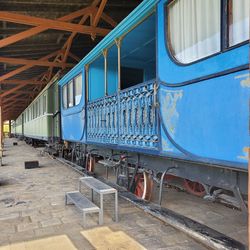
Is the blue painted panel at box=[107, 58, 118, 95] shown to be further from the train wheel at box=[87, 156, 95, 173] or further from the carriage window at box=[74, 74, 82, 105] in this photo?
the train wheel at box=[87, 156, 95, 173]

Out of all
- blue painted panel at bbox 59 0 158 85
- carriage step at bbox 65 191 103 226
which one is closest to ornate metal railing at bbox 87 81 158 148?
blue painted panel at bbox 59 0 158 85

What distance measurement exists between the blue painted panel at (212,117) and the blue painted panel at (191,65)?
89 millimetres

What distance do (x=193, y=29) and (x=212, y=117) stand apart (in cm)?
96

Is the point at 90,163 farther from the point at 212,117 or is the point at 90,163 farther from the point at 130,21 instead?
the point at 212,117

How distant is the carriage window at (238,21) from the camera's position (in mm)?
2379

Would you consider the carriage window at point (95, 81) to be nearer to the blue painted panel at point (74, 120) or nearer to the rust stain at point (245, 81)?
the blue painted panel at point (74, 120)

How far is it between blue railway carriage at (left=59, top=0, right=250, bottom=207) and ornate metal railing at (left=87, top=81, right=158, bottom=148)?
0.01 metres

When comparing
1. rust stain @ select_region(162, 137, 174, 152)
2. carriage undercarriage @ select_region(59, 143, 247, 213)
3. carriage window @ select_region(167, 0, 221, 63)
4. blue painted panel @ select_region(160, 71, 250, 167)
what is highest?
carriage window @ select_region(167, 0, 221, 63)

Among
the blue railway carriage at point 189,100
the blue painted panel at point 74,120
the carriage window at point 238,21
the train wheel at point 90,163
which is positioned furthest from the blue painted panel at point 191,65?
the train wheel at point 90,163

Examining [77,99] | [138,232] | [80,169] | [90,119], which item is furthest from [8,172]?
[138,232]

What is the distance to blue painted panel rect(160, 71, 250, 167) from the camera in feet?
7.55

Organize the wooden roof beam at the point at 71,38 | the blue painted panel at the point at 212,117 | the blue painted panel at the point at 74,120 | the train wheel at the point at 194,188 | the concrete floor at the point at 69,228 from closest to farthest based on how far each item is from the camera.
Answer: the blue painted panel at the point at 212,117 < the concrete floor at the point at 69,228 < the train wheel at the point at 194,188 < the blue painted panel at the point at 74,120 < the wooden roof beam at the point at 71,38

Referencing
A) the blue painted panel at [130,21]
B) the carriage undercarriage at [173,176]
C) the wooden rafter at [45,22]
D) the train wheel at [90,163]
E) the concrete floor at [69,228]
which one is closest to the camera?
the carriage undercarriage at [173,176]

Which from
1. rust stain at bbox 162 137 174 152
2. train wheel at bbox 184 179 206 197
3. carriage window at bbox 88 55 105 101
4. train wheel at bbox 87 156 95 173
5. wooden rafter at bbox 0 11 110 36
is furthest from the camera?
wooden rafter at bbox 0 11 110 36
